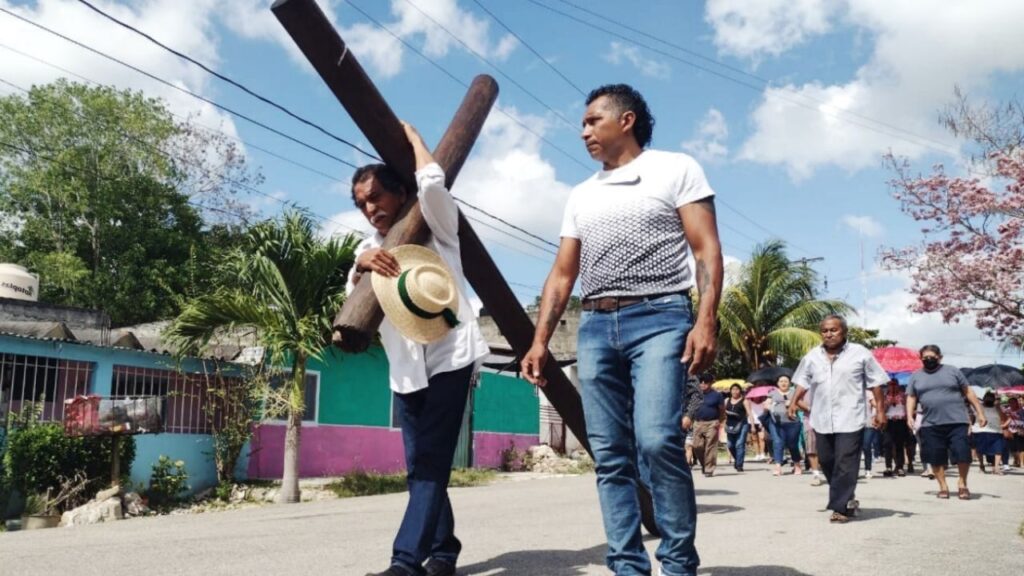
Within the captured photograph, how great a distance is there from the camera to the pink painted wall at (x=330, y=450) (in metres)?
14.3

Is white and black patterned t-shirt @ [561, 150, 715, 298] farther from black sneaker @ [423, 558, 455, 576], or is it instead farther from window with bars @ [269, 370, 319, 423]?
window with bars @ [269, 370, 319, 423]

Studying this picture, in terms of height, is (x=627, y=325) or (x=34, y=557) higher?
(x=627, y=325)

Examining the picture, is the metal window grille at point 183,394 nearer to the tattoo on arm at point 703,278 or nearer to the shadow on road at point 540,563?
the shadow on road at point 540,563

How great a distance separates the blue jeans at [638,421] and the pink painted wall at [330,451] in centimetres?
1128

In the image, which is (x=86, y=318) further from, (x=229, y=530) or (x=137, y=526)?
(x=229, y=530)

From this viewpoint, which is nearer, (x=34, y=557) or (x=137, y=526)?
(x=34, y=557)

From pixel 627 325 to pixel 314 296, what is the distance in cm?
891

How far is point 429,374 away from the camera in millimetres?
3816

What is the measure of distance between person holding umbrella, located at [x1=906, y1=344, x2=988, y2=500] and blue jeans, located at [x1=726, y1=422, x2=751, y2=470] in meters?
6.61

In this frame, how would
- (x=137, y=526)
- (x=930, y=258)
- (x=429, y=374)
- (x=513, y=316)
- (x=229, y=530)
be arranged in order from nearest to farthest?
(x=429, y=374)
(x=513, y=316)
(x=229, y=530)
(x=137, y=526)
(x=930, y=258)

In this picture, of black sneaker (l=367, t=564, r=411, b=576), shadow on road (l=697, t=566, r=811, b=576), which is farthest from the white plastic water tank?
shadow on road (l=697, t=566, r=811, b=576)

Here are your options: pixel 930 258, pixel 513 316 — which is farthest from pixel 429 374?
pixel 930 258

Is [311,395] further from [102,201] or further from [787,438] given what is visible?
[102,201]

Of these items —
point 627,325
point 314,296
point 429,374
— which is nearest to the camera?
point 627,325
